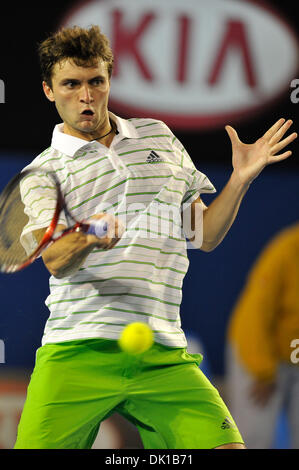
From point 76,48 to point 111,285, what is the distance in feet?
2.53

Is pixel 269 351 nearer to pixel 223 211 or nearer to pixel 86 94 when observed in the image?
pixel 223 211

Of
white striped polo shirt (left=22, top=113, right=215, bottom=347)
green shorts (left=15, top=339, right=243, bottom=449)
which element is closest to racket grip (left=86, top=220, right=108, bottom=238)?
white striped polo shirt (left=22, top=113, right=215, bottom=347)

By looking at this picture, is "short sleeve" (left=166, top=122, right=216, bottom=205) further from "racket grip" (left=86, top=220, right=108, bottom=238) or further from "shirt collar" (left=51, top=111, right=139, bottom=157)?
"racket grip" (left=86, top=220, right=108, bottom=238)

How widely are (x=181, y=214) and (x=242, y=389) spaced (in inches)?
69.5

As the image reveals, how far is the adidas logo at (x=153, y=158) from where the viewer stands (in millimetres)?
2873

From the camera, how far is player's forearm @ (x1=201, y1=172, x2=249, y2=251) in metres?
2.90

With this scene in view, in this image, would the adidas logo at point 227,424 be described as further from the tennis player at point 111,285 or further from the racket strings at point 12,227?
the racket strings at point 12,227

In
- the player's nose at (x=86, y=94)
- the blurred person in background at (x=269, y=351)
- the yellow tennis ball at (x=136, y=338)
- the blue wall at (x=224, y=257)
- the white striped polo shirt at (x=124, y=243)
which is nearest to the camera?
the yellow tennis ball at (x=136, y=338)

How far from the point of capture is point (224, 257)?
4668mm

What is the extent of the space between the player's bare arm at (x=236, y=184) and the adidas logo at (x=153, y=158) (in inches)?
7.8

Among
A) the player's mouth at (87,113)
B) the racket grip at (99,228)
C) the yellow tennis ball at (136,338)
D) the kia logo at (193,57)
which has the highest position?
the kia logo at (193,57)

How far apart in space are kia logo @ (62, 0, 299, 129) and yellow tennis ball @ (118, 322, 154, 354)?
82.0 inches

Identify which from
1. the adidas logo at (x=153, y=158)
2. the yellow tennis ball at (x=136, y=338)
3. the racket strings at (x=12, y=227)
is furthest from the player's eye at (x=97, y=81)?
the yellow tennis ball at (x=136, y=338)
